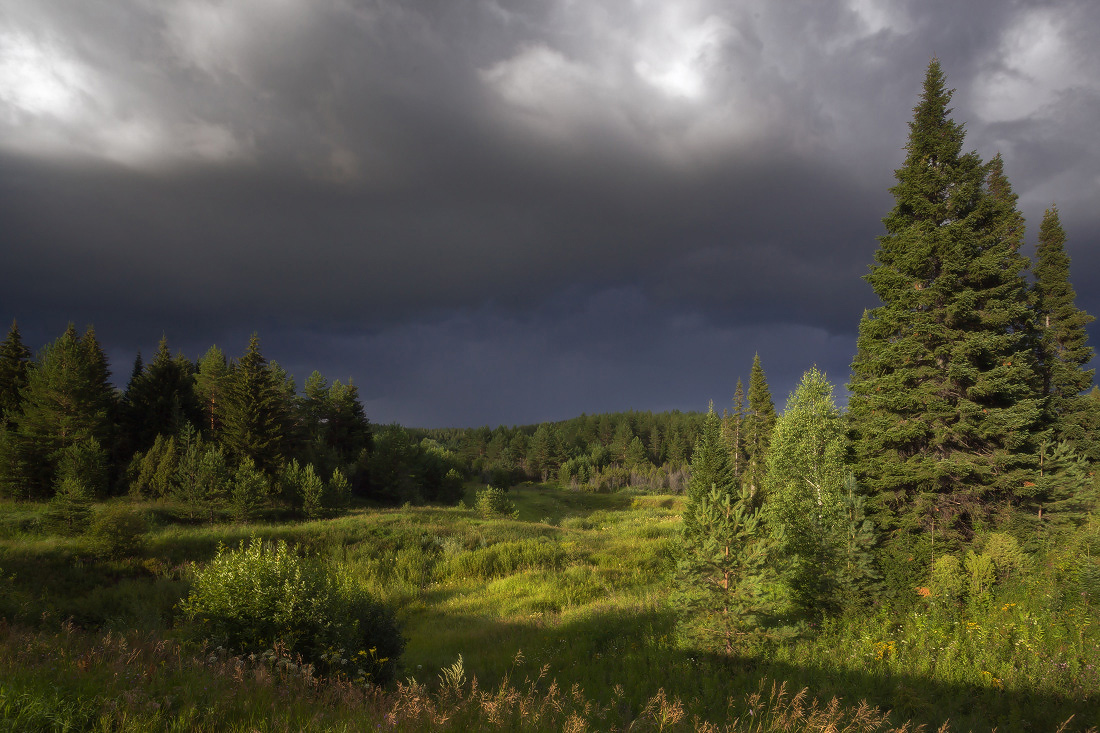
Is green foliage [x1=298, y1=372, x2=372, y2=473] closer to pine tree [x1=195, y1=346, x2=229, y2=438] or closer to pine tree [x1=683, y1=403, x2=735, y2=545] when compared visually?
pine tree [x1=195, y1=346, x2=229, y2=438]

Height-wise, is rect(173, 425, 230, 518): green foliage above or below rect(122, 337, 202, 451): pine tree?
below

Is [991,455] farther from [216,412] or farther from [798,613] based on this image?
[216,412]

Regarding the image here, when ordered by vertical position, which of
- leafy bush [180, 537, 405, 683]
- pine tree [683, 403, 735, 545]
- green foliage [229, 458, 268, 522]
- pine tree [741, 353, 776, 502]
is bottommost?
green foliage [229, 458, 268, 522]

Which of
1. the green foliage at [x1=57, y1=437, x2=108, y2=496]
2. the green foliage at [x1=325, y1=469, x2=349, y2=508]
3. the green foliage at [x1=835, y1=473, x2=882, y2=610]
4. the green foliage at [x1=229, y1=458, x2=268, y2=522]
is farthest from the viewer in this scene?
the green foliage at [x1=325, y1=469, x2=349, y2=508]

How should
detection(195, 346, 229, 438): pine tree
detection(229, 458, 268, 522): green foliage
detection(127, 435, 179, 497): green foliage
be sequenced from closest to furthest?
detection(229, 458, 268, 522): green foliage → detection(127, 435, 179, 497): green foliage → detection(195, 346, 229, 438): pine tree

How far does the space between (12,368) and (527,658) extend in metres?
56.6

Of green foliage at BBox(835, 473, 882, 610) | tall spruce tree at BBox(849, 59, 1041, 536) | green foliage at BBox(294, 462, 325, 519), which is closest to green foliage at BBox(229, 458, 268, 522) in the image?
green foliage at BBox(294, 462, 325, 519)

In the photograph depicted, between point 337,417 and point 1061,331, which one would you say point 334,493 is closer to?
point 337,417

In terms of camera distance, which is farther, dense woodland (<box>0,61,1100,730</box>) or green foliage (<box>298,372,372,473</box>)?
green foliage (<box>298,372,372,473</box>)

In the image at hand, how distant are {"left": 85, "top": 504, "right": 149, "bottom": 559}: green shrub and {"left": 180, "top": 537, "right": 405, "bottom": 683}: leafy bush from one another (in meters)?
14.5

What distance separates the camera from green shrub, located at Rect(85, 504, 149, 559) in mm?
17562

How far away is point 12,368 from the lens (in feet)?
136

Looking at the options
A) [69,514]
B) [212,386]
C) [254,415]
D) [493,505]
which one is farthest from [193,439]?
[493,505]

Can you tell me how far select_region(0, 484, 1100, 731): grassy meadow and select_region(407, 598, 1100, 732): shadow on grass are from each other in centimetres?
4
